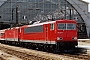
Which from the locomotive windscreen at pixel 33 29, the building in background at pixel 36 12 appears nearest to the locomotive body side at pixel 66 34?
the locomotive windscreen at pixel 33 29

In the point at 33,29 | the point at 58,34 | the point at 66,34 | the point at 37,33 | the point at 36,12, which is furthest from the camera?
the point at 36,12

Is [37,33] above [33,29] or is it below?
below

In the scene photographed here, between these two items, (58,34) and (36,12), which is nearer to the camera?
(58,34)

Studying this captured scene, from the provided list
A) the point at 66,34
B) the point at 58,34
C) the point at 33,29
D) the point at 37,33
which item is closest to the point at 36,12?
the point at 33,29

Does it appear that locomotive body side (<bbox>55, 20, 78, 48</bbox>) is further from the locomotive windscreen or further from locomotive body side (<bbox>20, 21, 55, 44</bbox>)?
the locomotive windscreen

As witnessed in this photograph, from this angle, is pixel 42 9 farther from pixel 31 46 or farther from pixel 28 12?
pixel 31 46

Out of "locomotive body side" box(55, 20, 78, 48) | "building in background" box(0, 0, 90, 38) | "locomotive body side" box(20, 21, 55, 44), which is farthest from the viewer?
"building in background" box(0, 0, 90, 38)

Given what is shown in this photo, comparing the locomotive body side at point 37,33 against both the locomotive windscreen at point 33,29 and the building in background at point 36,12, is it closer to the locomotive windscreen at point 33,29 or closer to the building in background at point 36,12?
the locomotive windscreen at point 33,29

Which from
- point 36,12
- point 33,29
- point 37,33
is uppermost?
point 36,12

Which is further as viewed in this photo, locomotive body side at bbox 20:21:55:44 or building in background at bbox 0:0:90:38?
building in background at bbox 0:0:90:38

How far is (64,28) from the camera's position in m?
27.5

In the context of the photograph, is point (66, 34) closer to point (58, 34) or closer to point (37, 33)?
point (58, 34)

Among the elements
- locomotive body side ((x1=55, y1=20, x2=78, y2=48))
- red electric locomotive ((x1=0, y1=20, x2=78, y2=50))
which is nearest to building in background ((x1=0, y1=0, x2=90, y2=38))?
red electric locomotive ((x1=0, y1=20, x2=78, y2=50))

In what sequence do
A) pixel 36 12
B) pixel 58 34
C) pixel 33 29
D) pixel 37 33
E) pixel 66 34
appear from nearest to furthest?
pixel 58 34 < pixel 66 34 < pixel 37 33 < pixel 33 29 < pixel 36 12
